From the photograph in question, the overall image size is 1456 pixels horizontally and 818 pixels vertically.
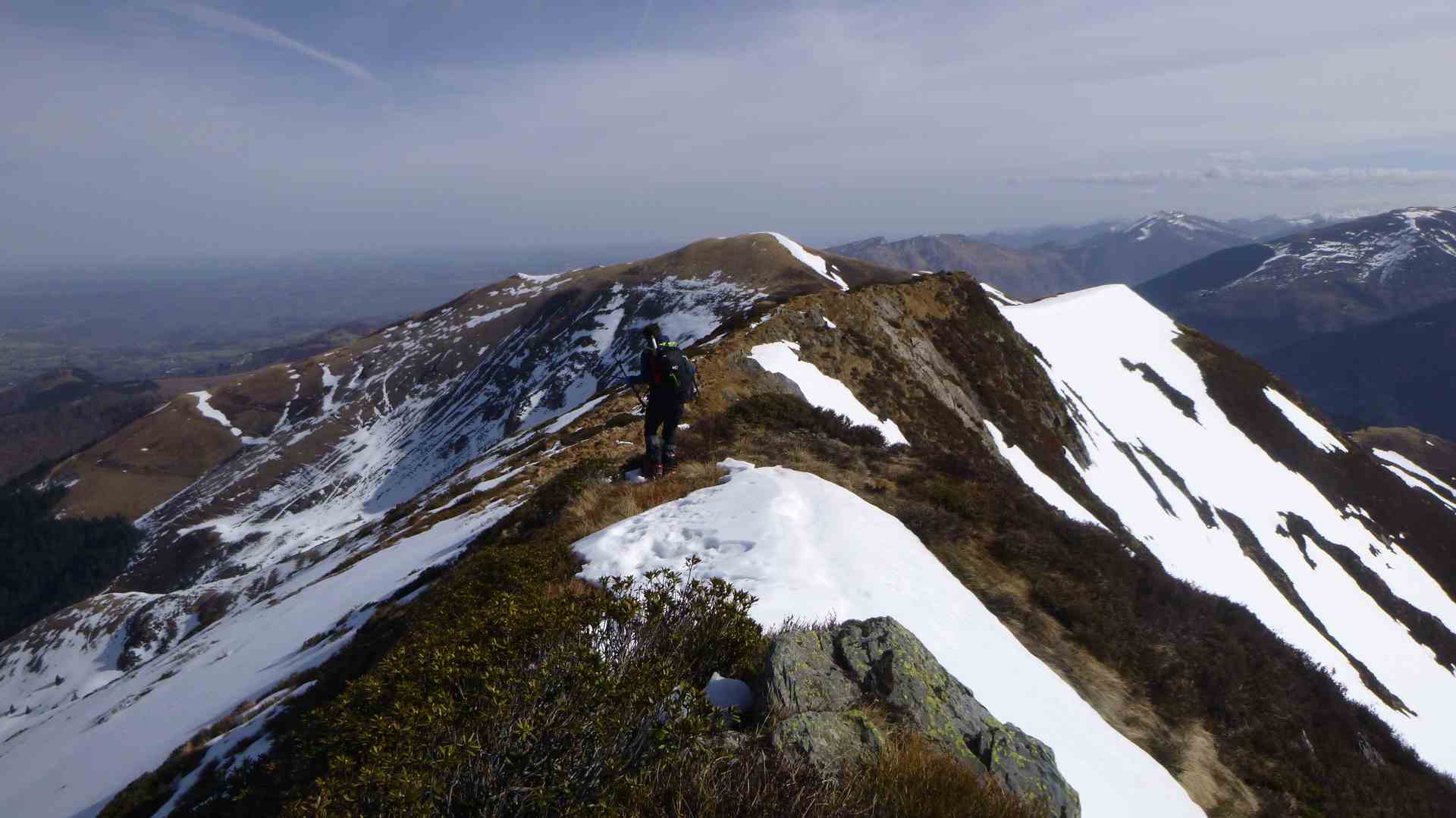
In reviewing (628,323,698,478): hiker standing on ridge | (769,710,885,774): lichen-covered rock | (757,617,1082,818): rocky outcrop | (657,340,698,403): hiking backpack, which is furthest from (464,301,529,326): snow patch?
(769,710,885,774): lichen-covered rock

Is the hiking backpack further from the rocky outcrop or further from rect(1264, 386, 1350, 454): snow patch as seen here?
rect(1264, 386, 1350, 454): snow patch

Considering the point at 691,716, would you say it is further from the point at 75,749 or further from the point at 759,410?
the point at 75,749

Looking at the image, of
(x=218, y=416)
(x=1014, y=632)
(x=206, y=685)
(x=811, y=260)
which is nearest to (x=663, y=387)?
(x=1014, y=632)

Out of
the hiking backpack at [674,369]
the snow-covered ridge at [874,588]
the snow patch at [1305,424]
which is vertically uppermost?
the hiking backpack at [674,369]

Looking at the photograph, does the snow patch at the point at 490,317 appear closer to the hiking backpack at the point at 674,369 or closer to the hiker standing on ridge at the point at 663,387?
the hiker standing on ridge at the point at 663,387

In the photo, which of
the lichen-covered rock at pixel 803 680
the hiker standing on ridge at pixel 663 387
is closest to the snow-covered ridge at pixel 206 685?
the hiker standing on ridge at pixel 663 387

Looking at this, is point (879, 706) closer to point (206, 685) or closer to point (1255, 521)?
point (206, 685)
